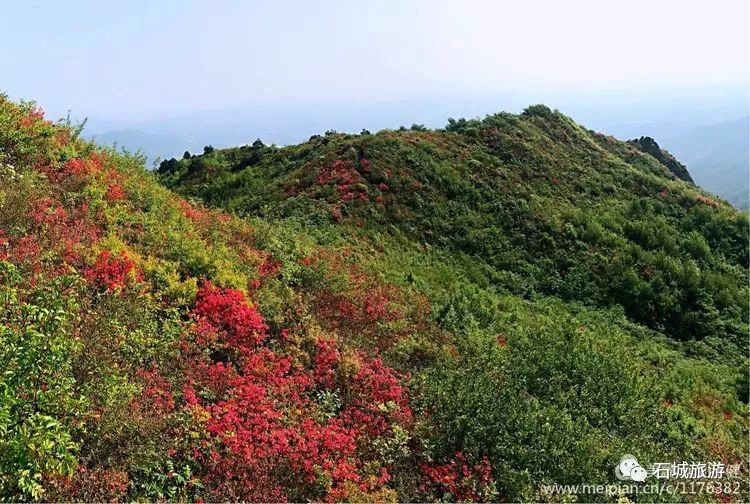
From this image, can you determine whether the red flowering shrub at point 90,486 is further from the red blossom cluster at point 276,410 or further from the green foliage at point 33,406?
the red blossom cluster at point 276,410

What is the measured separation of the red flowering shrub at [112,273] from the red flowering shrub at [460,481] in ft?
23.3

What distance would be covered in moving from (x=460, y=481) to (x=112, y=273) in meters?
8.24

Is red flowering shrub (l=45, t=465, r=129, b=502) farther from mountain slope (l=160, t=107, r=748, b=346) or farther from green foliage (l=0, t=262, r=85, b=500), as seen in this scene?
mountain slope (l=160, t=107, r=748, b=346)

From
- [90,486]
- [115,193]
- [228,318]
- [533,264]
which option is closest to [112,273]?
[228,318]

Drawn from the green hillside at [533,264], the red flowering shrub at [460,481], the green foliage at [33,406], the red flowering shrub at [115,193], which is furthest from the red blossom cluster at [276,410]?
the red flowering shrub at [115,193]

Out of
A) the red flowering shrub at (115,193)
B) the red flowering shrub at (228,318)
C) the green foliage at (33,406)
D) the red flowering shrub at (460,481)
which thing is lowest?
the red flowering shrub at (460,481)

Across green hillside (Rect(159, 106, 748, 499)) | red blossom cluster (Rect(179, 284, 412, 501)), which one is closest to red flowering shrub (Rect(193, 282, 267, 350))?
red blossom cluster (Rect(179, 284, 412, 501))

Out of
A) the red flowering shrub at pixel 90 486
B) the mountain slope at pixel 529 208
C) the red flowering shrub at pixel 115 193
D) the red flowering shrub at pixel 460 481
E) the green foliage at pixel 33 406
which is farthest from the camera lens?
the mountain slope at pixel 529 208

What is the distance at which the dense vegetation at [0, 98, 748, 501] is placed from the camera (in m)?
6.97

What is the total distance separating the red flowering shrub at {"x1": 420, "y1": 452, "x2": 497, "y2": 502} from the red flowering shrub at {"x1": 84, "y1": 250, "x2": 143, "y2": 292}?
710 cm

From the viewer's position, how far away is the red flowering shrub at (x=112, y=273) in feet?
32.8

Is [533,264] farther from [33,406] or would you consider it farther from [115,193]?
[33,406]

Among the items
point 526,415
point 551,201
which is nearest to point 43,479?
point 526,415

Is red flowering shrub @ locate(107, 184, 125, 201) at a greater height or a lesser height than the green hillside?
greater
